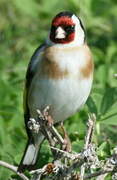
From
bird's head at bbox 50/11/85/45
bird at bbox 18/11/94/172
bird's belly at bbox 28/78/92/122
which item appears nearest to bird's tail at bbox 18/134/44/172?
bird at bbox 18/11/94/172

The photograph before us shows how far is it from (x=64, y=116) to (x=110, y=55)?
1.86 metres

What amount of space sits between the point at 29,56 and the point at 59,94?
6.78ft

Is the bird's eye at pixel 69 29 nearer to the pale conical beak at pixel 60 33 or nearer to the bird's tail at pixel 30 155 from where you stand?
the pale conical beak at pixel 60 33

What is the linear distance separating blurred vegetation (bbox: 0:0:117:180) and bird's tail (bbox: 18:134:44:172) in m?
0.05

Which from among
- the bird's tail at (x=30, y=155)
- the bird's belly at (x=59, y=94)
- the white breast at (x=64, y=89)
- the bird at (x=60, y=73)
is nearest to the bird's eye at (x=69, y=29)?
the bird at (x=60, y=73)

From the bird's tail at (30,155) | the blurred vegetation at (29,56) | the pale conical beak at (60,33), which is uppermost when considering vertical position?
the pale conical beak at (60,33)

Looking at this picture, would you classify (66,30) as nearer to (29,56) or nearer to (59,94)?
(59,94)

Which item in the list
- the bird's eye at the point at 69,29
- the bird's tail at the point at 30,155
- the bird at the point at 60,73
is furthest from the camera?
the bird's eye at the point at 69,29

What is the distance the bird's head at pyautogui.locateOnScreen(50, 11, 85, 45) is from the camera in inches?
144

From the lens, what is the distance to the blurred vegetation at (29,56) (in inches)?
144

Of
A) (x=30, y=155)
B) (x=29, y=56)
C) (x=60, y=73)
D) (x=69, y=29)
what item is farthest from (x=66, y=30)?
(x=29, y=56)

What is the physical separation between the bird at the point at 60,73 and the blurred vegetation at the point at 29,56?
0.10 meters

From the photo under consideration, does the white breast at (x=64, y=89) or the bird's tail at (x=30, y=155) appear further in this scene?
the white breast at (x=64, y=89)

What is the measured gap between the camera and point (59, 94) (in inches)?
143
